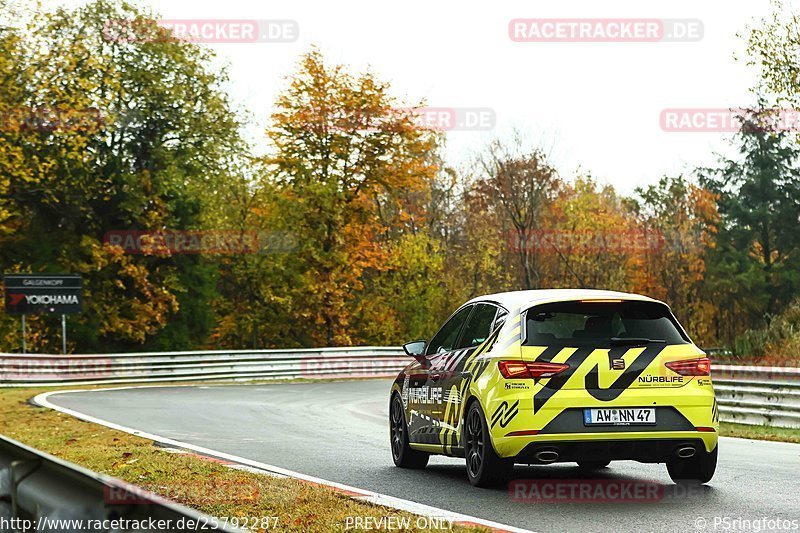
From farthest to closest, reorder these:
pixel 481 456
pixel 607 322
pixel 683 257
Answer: pixel 683 257
pixel 607 322
pixel 481 456

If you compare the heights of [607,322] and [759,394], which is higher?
[607,322]

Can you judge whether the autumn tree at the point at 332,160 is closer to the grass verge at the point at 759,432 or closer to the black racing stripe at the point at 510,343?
the grass verge at the point at 759,432

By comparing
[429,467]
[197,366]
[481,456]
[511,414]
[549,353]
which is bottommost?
[197,366]

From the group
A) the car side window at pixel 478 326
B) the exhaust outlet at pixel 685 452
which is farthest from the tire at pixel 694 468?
the car side window at pixel 478 326

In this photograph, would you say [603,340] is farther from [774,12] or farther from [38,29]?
[38,29]

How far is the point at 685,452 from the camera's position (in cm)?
1006

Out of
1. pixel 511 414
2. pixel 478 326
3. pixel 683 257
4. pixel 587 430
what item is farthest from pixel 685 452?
pixel 683 257

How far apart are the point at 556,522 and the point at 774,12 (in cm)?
3128

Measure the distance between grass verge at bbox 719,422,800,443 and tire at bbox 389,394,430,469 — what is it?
5.80 m

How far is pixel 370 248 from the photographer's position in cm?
5125

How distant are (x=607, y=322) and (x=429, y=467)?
10.2 ft

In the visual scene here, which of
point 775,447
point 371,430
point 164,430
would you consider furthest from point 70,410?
point 775,447

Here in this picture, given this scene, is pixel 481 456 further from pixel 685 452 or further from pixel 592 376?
pixel 685 452

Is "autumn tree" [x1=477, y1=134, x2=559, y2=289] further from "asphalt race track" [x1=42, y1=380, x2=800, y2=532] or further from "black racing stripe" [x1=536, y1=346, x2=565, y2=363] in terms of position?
"black racing stripe" [x1=536, y1=346, x2=565, y2=363]
